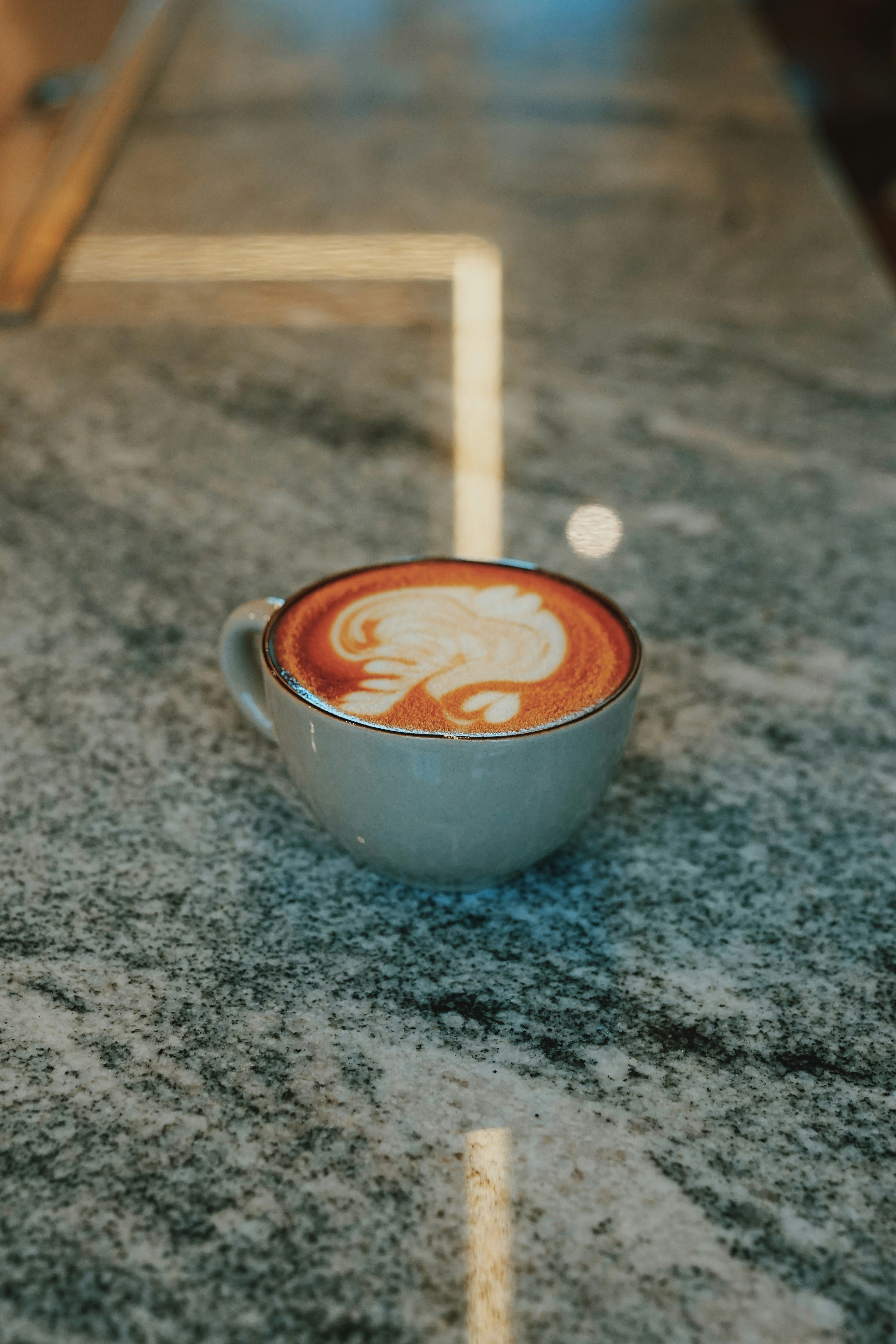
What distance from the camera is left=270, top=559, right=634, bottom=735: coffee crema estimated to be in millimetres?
514

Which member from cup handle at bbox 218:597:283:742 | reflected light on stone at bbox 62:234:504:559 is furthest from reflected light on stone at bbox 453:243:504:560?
cup handle at bbox 218:597:283:742

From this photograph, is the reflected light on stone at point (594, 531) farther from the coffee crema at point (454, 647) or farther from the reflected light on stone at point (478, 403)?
the coffee crema at point (454, 647)

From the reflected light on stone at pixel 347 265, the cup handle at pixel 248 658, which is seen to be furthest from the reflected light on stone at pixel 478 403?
the cup handle at pixel 248 658

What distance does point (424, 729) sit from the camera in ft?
1.61

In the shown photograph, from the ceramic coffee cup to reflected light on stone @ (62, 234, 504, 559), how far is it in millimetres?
582

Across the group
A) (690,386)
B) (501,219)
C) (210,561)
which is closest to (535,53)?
(501,219)

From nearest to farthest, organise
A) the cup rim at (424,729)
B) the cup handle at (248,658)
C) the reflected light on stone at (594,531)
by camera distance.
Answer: the cup rim at (424,729), the cup handle at (248,658), the reflected light on stone at (594,531)

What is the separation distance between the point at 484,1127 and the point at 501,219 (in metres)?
1.17

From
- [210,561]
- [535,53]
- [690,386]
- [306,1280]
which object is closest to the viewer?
[306,1280]

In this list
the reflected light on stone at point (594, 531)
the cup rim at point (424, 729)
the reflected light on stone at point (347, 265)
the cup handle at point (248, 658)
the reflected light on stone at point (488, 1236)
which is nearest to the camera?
the reflected light on stone at point (488, 1236)

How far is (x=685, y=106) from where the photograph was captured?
1.72 metres

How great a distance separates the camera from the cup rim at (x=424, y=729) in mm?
473

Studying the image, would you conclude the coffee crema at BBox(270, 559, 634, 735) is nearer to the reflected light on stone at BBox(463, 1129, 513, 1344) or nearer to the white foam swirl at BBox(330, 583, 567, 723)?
the white foam swirl at BBox(330, 583, 567, 723)

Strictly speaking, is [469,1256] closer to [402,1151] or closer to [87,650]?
[402,1151]
